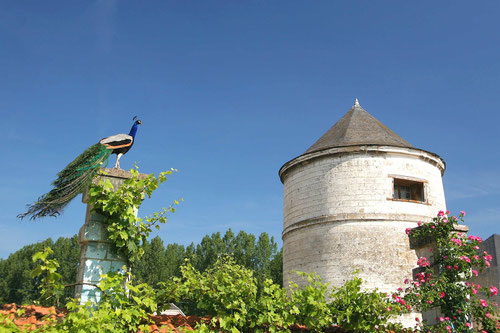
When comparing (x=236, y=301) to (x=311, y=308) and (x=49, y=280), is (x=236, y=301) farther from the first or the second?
(x=49, y=280)

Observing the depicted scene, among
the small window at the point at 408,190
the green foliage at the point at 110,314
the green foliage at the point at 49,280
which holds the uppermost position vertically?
the small window at the point at 408,190

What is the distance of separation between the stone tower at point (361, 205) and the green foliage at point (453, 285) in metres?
2.48

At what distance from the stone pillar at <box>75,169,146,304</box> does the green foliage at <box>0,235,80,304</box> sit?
41.4 m

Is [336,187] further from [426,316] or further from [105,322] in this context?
[105,322]

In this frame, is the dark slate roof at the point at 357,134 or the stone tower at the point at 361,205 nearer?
the stone tower at the point at 361,205

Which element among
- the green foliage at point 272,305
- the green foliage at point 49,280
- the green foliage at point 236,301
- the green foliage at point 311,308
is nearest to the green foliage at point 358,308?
the green foliage at point 272,305

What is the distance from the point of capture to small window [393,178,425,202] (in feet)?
43.9

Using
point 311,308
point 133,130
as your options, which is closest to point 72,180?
point 133,130

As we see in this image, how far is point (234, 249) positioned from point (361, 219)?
111 ft

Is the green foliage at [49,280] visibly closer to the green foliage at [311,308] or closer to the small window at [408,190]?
the green foliage at [311,308]

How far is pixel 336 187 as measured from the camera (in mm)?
13336

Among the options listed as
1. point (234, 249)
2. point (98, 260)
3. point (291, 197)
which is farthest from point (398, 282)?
point (234, 249)

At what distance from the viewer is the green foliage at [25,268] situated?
44188 mm

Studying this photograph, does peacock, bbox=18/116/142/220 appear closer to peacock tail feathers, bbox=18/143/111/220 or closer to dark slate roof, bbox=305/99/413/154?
peacock tail feathers, bbox=18/143/111/220
